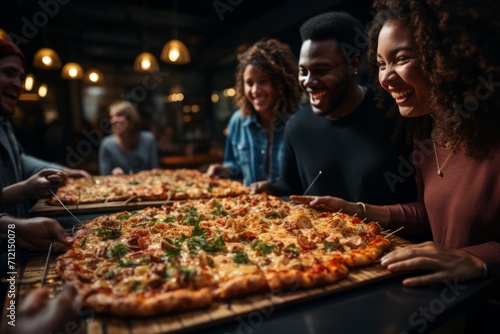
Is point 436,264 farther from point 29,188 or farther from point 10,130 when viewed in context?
point 10,130

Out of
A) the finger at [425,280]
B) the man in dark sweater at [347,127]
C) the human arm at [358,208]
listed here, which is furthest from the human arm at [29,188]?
the finger at [425,280]

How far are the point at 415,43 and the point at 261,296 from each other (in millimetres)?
2033

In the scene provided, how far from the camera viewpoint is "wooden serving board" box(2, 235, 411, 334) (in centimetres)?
167

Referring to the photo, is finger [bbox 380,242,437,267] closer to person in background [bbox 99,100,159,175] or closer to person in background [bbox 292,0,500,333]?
person in background [bbox 292,0,500,333]

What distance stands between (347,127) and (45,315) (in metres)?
3.19

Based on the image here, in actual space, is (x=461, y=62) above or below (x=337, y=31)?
below

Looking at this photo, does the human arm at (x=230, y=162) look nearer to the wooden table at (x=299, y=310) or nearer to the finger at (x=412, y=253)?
the wooden table at (x=299, y=310)

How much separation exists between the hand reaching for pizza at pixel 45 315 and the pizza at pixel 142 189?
117 inches

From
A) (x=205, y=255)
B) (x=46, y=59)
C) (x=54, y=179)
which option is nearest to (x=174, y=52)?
(x=46, y=59)

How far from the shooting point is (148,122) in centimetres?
1587

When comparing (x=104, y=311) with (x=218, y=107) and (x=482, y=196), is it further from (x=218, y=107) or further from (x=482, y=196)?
(x=218, y=107)

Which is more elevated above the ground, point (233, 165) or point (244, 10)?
point (244, 10)

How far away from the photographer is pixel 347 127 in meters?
3.74

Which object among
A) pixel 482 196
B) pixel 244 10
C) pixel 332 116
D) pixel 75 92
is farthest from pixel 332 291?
pixel 75 92
